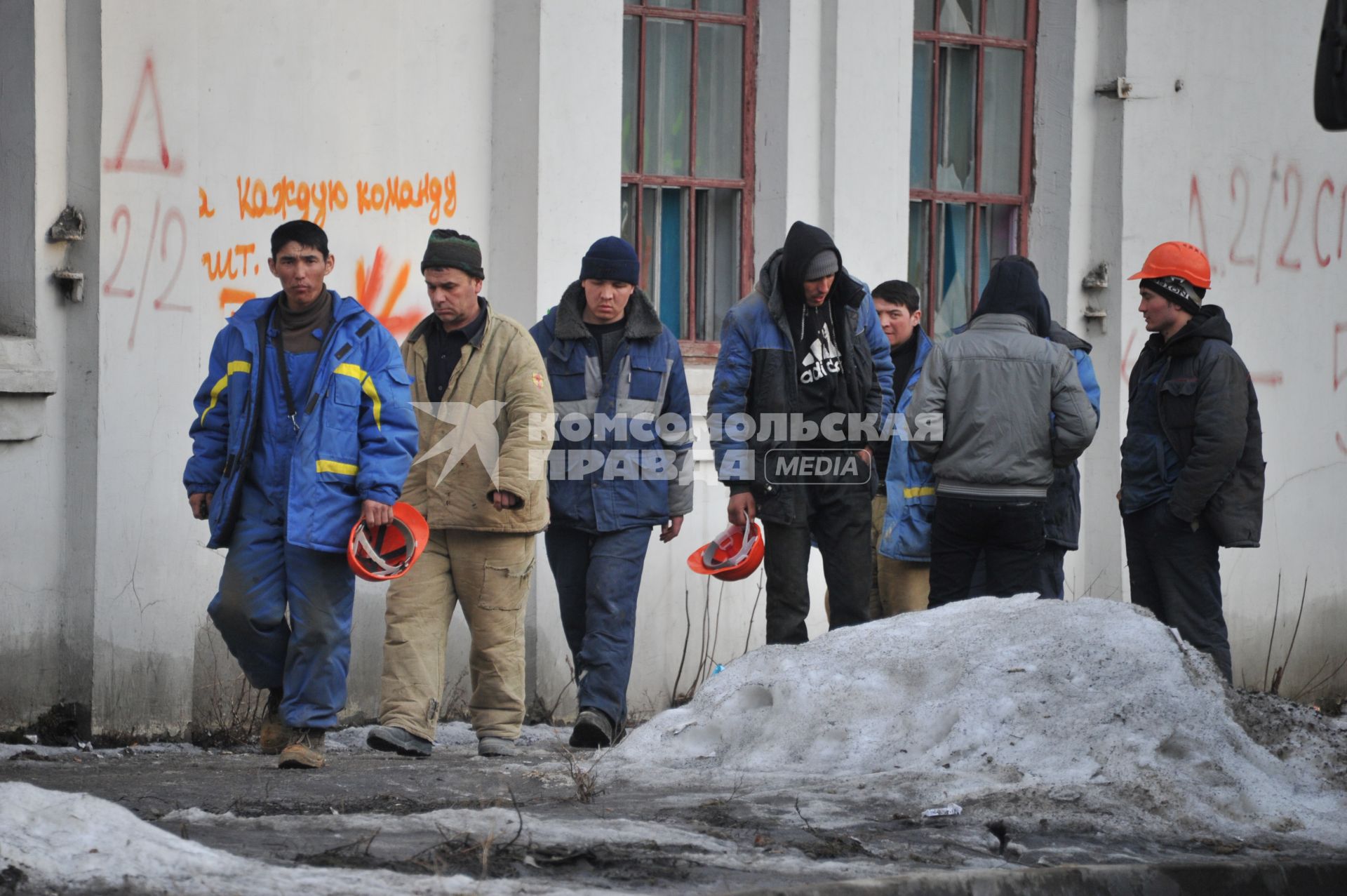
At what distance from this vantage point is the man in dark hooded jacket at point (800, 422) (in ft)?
24.2

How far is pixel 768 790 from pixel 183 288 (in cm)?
350

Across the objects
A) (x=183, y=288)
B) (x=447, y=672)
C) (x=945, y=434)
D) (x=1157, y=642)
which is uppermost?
(x=183, y=288)

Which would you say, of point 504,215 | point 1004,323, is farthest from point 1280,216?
point 504,215

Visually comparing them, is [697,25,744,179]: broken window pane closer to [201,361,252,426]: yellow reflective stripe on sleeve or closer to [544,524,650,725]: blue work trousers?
[544,524,650,725]: blue work trousers

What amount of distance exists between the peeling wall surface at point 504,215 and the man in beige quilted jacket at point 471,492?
3.58 feet

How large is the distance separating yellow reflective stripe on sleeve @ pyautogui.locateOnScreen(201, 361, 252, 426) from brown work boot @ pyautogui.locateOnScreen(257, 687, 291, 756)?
3.42 feet

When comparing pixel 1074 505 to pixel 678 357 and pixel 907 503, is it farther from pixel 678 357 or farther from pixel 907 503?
pixel 678 357

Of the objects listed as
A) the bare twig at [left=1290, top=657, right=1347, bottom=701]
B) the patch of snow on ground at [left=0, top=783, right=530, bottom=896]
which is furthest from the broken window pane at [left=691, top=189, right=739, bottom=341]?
the patch of snow on ground at [left=0, top=783, right=530, bottom=896]

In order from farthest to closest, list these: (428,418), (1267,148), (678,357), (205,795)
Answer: (1267,148)
(678,357)
(428,418)
(205,795)

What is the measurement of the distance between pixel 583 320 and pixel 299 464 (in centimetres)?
169

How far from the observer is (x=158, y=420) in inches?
289

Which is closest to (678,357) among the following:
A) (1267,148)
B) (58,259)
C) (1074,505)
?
(1074,505)

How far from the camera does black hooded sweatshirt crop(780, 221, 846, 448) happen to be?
7.45m

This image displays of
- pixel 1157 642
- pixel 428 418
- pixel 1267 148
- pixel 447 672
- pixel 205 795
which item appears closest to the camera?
pixel 205 795
